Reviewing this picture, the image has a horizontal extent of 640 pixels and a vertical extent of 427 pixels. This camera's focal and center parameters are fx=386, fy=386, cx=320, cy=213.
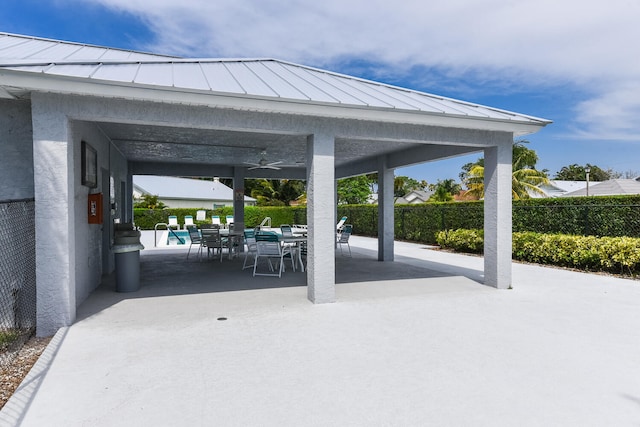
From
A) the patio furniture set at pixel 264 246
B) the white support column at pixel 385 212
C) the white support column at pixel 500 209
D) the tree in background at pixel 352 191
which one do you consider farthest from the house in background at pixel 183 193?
the white support column at pixel 500 209

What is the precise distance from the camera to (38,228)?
4.94 metres

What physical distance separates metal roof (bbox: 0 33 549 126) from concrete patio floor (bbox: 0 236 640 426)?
126 inches

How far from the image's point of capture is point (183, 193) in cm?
3403

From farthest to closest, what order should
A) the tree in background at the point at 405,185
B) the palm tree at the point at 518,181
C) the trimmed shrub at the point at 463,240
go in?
the tree in background at the point at 405,185, the palm tree at the point at 518,181, the trimmed shrub at the point at 463,240

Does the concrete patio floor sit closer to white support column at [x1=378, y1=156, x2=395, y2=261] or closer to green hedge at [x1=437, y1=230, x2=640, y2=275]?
green hedge at [x1=437, y1=230, x2=640, y2=275]

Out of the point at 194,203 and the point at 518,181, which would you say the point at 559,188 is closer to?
the point at 518,181

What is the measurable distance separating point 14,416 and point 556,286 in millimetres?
8907

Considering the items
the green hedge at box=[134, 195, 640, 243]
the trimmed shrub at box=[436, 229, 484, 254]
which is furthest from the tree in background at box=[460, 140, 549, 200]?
the trimmed shrub at box=[436, 229, 484, 254]

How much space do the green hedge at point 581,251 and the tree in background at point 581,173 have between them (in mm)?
Result: 60217

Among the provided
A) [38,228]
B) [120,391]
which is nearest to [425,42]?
[38,228]

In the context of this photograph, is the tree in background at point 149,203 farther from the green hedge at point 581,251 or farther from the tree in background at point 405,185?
the green hedge at point 581,251

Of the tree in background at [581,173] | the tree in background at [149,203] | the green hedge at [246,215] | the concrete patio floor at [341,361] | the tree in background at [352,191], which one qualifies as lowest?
the concrete patio floor at [341,361]

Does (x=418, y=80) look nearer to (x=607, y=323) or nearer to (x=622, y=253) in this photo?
(x=622, y=253)

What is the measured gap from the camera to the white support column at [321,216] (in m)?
6.39
